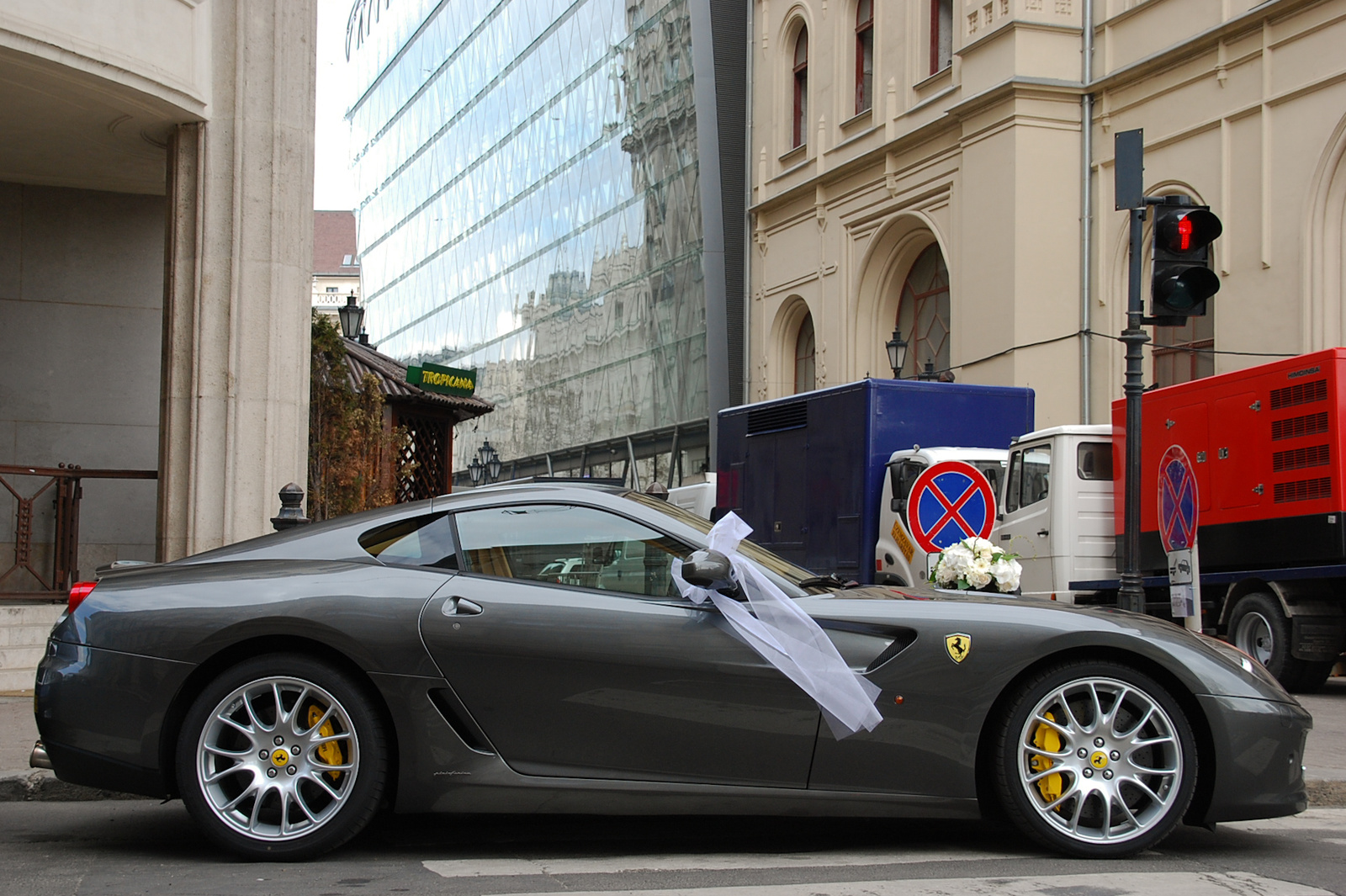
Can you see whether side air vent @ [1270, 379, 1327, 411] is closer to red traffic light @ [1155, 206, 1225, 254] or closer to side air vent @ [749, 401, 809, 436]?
red traffic light @ [1155, 206, 1225, 254]

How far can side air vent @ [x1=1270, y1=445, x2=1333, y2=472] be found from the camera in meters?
11.8

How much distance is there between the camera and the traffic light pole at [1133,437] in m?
8.20

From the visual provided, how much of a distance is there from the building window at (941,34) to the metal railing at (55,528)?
18.0 m

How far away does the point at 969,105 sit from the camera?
23.7m

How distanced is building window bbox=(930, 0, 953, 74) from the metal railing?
17972 mm

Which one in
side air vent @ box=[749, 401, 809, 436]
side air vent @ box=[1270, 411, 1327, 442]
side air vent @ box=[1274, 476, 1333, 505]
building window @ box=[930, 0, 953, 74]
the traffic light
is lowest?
side air vent @ box=[1274, 476, 1333, 505]

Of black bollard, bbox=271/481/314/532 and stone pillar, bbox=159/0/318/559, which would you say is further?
stone pillar, bbox=159/0/318/559

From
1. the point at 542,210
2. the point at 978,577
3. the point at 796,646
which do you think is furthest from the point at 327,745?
the point at 542,210

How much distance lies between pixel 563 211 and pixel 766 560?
39882mm

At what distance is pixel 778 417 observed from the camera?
53.7 ft

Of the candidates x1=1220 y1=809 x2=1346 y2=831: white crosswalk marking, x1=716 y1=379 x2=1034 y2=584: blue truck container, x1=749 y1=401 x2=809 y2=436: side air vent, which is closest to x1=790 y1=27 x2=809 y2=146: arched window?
x1=749 y1=401 x2=809 y2=436: side air vent

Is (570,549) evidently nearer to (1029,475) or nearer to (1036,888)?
(1036,888)

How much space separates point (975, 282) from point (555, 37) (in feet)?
81.2

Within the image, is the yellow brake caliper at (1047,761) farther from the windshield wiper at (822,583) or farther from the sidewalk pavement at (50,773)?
the sidewalk pavement at (50,773)
